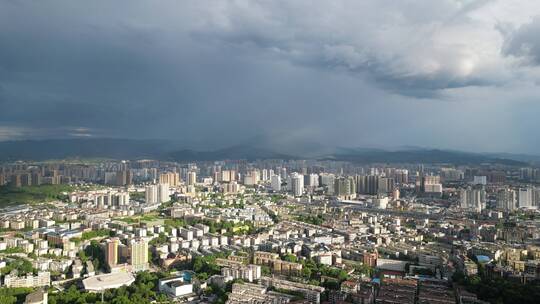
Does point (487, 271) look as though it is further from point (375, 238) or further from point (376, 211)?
point (376, 211)

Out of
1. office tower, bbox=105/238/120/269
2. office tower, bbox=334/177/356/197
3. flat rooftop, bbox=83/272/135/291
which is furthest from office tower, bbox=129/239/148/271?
office tower, bbox=334/177/356/197

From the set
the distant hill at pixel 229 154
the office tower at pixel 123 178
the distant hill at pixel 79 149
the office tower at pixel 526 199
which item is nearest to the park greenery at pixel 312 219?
the office tower at pixel 526 199

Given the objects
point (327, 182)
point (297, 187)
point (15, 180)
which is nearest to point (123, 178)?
point (15, 180)

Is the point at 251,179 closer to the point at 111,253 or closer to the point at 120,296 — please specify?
the point at 111,253

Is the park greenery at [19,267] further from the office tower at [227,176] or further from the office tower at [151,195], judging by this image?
the office tower at [227,176]

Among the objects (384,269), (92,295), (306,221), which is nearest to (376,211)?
(306,221)

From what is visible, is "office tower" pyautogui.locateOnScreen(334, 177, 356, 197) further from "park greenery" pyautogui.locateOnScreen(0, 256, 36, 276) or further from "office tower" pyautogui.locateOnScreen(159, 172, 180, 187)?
"park greenery" pyautogui.locateOnScreen(0, 256, 36, 276)
